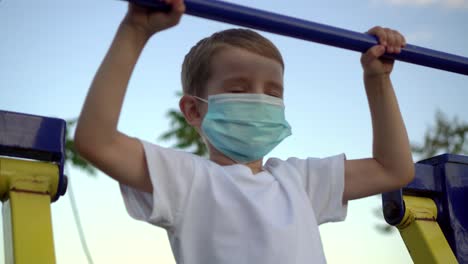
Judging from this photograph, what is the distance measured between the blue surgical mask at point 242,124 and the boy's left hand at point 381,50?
290 mm

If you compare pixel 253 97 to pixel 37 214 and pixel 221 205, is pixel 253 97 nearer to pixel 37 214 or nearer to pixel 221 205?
pixel 221 205

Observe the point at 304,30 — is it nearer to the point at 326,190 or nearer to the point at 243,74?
the point at 243,74

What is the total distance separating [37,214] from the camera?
5.44ft

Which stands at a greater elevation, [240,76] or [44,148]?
[240,76]

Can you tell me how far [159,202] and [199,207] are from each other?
5.4 inches

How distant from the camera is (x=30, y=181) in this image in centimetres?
169

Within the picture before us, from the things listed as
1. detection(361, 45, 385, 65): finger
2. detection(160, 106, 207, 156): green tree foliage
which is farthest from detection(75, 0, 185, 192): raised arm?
detection(160, 106, 207, 156): green tree foliage

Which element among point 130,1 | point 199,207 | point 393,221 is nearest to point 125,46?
point 130,1

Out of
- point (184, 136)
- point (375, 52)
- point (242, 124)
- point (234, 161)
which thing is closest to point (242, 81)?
point (242, 124)

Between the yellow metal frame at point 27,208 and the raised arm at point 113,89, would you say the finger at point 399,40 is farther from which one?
the yellow metal frame at point 27,208

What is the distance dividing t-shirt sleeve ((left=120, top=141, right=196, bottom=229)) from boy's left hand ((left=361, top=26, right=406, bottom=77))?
2.02 ft

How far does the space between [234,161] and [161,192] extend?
35 centimetres

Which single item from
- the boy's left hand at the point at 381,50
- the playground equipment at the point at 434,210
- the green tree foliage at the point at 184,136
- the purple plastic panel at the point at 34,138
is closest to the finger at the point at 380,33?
the boy's left hand at the point at 381,50

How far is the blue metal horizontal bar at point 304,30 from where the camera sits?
1.67 m
